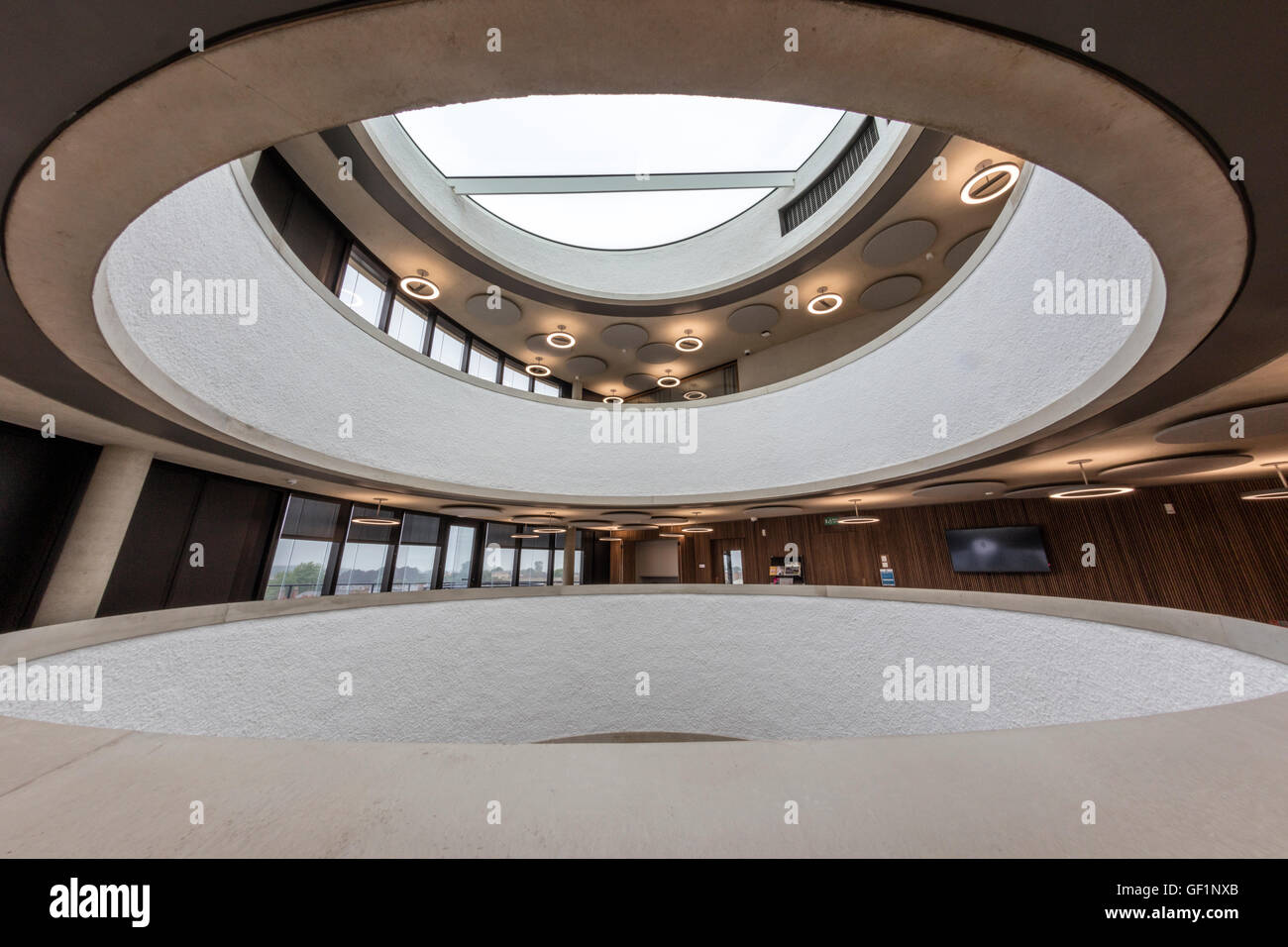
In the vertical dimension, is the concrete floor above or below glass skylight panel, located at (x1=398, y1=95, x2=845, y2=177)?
below

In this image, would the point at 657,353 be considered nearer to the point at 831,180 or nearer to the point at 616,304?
the point at 616,304

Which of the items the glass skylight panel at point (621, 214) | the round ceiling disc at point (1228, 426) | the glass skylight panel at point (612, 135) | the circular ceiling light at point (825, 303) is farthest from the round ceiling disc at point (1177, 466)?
the glass skylight panel at point (621, 214)

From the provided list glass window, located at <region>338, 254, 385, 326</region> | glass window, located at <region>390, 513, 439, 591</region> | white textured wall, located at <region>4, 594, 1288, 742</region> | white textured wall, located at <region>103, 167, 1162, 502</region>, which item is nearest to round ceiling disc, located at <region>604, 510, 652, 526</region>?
white textured wall, located at <region>103, 167, 1162, 502</region>

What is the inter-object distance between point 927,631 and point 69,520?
8774 mm

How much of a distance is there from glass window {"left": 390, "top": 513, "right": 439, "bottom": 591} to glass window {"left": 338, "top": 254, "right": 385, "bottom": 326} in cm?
331

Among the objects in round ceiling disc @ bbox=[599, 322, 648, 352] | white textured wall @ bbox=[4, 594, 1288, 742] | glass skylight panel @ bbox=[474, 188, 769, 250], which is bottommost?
white textured wall @ bbox=[4, 594, 1288, 742]

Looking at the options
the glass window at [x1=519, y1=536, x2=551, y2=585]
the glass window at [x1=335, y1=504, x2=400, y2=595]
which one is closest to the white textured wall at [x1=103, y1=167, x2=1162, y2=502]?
the glass window at [x1=335, y1=504, x2=400, y2=595]

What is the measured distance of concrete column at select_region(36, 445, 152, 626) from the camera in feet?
10.8

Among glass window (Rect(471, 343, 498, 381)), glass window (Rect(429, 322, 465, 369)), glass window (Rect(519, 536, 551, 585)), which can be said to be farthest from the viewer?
glass window (Rect(519, 536, 551, 585))

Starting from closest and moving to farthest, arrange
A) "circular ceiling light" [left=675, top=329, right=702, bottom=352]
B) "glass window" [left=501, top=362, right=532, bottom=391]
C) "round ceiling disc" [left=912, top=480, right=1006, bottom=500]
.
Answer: "round ceiling disc" [left=912, top=480, right=1006, bottom=500], "circular ceiling light" [left=675, top=329, right=702, bottom=352], "glass window" [left=501, top=362, right=532, bottom=391]

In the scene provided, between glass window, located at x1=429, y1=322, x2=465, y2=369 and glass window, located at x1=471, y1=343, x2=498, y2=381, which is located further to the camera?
glass window, located at x1=471, y1=343, x2=498, y2=381

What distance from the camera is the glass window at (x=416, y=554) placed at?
718 cm

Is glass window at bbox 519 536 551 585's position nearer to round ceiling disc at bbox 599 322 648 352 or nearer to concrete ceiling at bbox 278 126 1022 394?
concrete ceiling at bbox 278 126 1022 394

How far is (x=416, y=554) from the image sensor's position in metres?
7.50
